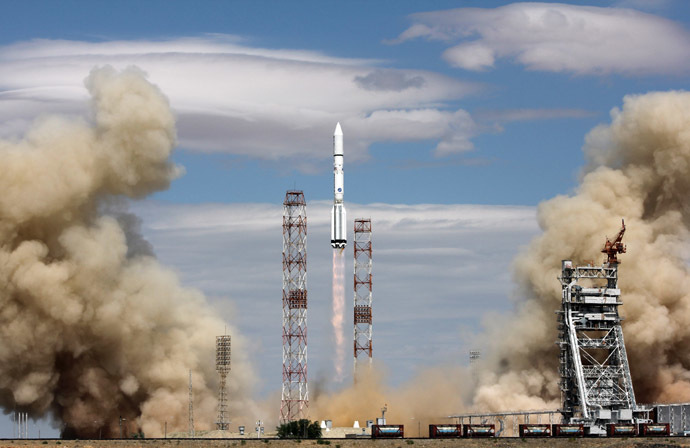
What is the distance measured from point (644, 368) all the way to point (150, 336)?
47203 mm

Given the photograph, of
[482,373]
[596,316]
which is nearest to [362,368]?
[482,373]

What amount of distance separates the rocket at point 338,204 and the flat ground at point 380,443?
23772 millimetres

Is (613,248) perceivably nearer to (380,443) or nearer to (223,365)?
(380,443)

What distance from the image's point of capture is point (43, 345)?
5664 inches

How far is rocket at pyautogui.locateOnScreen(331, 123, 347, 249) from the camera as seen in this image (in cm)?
14850

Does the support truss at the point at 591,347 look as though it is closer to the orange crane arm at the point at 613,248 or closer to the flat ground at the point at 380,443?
the orange crane arm at the point at 613,248

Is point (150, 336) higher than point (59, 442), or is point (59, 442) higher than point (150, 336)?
point (150, 336)

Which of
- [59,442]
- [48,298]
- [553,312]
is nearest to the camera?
[59,442]

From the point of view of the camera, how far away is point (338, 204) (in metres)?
149

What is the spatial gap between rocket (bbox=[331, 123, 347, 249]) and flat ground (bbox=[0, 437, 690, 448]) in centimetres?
2377

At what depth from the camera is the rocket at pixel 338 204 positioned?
148 metres

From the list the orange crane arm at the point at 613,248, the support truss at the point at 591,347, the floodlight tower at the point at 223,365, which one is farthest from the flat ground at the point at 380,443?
the orange crane arm at the point at 613,248

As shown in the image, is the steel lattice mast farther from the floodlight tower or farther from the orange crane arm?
the floodlight tower

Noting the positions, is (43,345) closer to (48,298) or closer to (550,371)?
(48,298)
